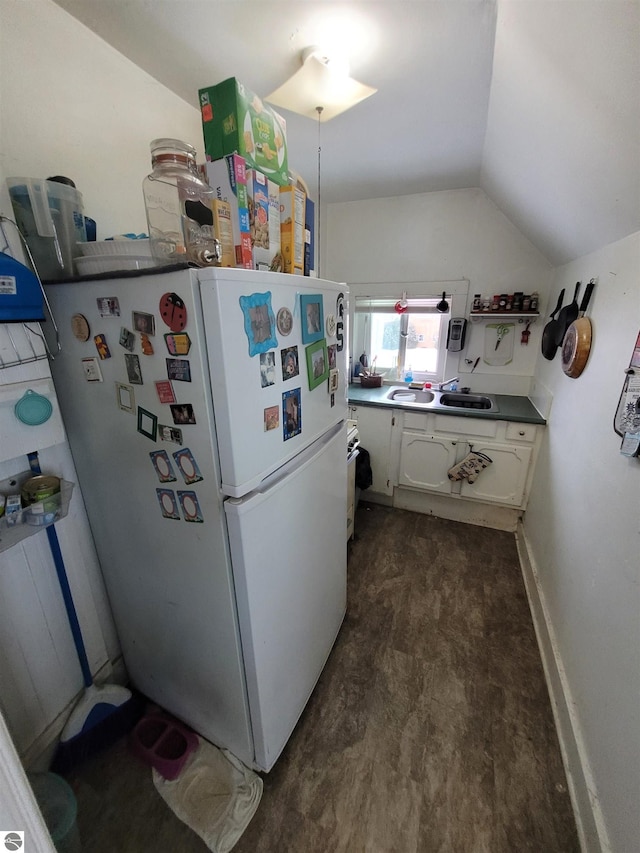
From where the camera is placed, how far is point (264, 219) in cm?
90

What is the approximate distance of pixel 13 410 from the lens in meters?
0.88

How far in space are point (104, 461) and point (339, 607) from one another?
3.88ft

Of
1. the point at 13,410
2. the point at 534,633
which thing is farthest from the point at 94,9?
the point at 534,633

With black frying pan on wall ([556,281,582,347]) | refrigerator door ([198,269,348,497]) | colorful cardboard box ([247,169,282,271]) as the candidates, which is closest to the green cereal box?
colorful cardboard box ([247,169,282,271])

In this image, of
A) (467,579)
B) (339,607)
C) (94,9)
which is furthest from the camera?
(467,579)

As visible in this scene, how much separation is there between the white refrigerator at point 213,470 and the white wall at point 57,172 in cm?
10

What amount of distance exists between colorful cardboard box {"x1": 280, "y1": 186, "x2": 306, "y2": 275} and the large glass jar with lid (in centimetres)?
21

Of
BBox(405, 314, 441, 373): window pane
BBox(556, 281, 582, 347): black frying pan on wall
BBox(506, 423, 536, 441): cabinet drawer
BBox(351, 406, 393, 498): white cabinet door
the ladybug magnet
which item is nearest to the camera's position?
the ladybug magnet

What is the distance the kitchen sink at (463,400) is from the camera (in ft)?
8.37

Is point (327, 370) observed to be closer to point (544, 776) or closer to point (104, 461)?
point (104, 461)

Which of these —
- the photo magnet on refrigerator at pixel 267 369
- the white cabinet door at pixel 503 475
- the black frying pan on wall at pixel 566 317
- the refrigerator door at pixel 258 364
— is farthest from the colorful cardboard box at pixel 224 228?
the white cabinet door at pixel 503 475

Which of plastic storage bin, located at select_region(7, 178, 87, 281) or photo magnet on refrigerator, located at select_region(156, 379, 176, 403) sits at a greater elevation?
plastic storage bin, located at select_region(7, 178, 87, 281)

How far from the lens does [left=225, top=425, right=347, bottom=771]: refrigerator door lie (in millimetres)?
887

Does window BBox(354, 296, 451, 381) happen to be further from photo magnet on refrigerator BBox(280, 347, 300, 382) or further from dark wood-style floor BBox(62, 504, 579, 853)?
photo magnet on refrigerator BBox(280, 347, 300, 382)
